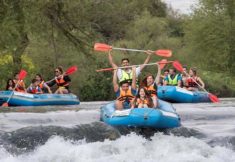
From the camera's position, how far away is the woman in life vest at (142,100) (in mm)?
12805

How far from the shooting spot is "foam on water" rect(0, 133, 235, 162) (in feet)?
35.7

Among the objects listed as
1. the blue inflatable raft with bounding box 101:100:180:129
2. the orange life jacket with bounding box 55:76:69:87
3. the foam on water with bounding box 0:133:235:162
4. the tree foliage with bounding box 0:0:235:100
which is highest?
the tree foliage with bounding box 0:0:235:100

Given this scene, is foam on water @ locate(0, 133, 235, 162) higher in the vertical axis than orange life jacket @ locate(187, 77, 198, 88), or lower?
lower

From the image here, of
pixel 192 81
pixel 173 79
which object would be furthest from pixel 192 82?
pixel 173 79

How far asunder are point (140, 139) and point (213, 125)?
2.76m

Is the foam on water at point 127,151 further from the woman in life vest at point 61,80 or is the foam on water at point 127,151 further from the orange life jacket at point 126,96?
the woman in life vest at point 61,80

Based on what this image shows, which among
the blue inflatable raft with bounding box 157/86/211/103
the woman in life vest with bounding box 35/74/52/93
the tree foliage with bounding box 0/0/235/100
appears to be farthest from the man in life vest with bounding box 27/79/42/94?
the blue inflatable raft with bounding box 157/86/211/103

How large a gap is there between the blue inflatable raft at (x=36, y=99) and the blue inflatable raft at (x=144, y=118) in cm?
631

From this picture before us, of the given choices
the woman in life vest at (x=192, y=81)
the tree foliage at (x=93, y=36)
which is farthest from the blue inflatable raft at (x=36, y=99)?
the woman in life vest at (x=192, y=81)

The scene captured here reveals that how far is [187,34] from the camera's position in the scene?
119 feet

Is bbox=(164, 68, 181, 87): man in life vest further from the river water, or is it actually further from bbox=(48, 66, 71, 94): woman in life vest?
the river water

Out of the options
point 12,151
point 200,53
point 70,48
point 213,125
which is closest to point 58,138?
point 12,151

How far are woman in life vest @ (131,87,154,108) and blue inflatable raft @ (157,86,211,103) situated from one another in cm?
655

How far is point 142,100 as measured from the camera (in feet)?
42.2
